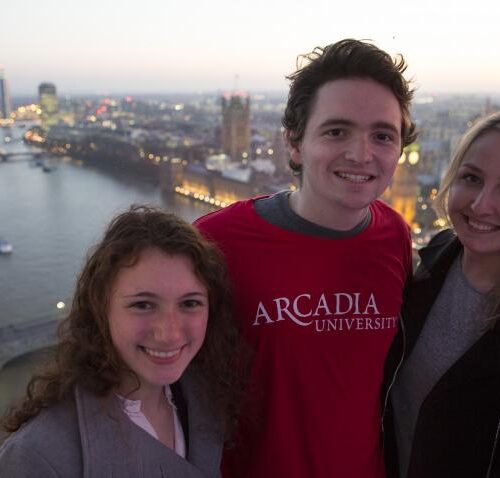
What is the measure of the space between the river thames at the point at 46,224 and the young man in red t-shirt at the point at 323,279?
0.74 ft

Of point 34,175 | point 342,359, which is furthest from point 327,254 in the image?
point 34,175

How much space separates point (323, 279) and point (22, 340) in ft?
14.4

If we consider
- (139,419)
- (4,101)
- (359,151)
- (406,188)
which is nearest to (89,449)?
(139,419)

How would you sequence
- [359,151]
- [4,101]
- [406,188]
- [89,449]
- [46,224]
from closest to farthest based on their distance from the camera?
[89,449], [359,151], [46,224], [406,188], [4,101]

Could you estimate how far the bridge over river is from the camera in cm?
442

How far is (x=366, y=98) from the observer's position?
2.08 feet

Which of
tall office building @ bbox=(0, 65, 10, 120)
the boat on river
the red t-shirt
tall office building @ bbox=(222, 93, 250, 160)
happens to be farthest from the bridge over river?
tall office building @ bbox=(0, 65, 10, 120)

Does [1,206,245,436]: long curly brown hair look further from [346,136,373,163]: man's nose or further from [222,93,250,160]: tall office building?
[222,93,250,160]: tall office building

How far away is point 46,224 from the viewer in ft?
30.7

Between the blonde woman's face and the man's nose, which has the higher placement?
the man's nose

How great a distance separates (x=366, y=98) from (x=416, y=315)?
32cm

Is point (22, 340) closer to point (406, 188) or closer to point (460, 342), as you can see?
point (460, 342)

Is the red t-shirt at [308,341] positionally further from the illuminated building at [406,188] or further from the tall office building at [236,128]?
the tall office building at [236,128]

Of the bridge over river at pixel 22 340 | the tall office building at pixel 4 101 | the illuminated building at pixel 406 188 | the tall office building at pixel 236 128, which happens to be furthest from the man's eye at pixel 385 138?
the tall office building at pixel 4 101
